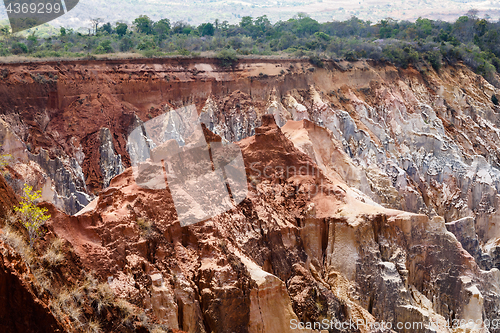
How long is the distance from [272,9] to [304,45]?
111 meters

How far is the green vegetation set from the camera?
50125 millimetres

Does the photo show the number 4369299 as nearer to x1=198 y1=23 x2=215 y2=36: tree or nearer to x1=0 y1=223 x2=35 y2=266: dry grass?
x1=198 y1=23 x2=215 y2=36: tree

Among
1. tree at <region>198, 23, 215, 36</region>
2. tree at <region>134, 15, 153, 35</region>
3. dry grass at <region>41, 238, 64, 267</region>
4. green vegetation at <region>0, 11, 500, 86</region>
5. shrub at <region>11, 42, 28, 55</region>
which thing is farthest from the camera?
tree at <region>198, 23, 215, 36</region>

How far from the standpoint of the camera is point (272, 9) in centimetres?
16638

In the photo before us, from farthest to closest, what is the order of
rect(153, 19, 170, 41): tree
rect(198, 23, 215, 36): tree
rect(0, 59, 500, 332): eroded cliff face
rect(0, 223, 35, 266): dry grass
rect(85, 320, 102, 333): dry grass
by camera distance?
rect(198, 23, 215, 36): tree, rect(153, 19, 170, 41): tree, rect(0, 59, 500, 332): eroded cliff face, rect(85, 320, 102, 333): dry grass, rect(0, 223, 35, 266): dry grass

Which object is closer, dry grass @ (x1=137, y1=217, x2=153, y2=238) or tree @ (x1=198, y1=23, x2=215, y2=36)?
dry grass @ (x1=137, y1=217, x2=153, y2=238)

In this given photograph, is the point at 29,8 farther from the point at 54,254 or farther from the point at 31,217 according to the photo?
the point at 54,254

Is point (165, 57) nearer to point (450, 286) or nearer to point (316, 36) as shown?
point (316, 36)

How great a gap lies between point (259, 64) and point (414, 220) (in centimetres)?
3402

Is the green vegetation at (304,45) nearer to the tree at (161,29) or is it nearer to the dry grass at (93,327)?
the tree at (161,29)

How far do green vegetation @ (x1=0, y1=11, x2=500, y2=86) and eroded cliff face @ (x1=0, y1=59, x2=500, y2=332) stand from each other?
9.01 ft

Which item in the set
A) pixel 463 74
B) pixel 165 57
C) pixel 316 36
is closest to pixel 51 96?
pixel 165 57

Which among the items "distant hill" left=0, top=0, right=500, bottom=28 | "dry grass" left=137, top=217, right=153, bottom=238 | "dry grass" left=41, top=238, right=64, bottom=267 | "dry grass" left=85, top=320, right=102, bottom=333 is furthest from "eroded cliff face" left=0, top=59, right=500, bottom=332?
"distant hill" left=0, top=0, right=500, bottom=28

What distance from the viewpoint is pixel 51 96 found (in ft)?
125
